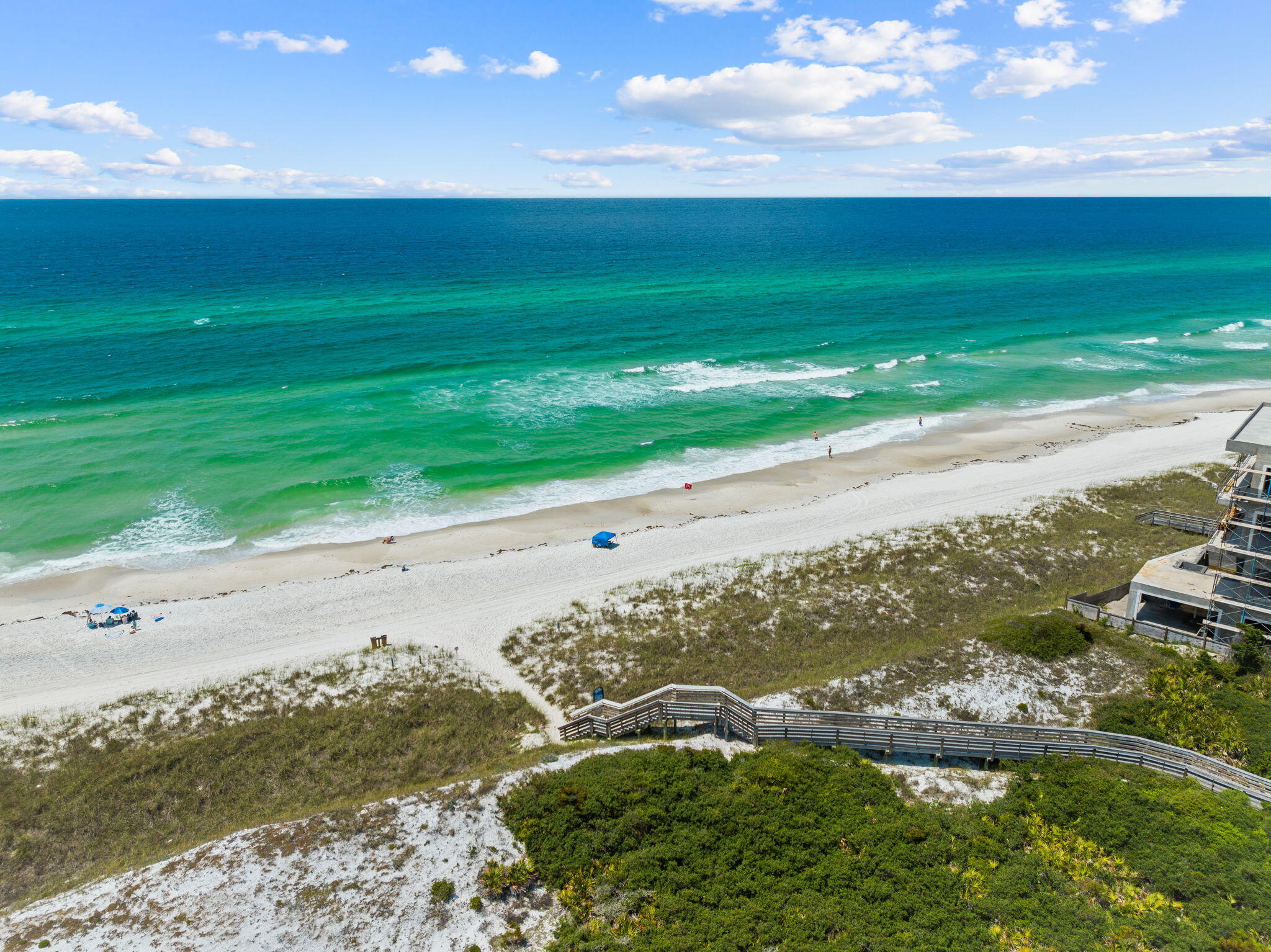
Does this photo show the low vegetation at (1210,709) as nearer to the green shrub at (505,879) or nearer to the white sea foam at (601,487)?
the green shrub at (505,879)

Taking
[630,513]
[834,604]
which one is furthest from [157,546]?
[834,604]

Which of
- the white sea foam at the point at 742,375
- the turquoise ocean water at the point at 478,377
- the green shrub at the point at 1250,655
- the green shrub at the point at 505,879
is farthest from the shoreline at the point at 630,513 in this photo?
the green shrub at the point at 1250,655

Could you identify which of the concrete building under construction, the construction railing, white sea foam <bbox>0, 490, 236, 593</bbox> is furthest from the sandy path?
the concrete building under construction

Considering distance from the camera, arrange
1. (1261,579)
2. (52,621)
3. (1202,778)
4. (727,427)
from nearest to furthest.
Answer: (1202,778)
(1261,579)
(52,621)
(727,427)

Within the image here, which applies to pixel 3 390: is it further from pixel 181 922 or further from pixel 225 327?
pixel 181 922

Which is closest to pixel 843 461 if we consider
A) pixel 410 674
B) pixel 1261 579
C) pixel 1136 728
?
pixel 1261 579

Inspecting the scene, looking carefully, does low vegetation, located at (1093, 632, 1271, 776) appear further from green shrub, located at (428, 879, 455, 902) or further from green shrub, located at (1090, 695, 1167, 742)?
green shrub, located at (428, 879, 455, 902)
